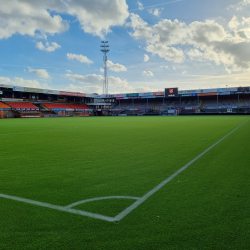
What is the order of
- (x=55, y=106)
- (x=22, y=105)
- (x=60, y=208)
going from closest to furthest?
(x=60, y=208)
(x=22, y=105)
(x=55, y=106)

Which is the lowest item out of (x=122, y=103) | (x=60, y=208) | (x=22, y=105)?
(x=60, y=208)

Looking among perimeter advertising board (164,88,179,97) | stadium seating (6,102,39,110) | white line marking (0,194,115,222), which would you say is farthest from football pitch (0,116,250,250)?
perimeter advertising board (164,88,179,97)

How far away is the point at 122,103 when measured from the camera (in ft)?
258

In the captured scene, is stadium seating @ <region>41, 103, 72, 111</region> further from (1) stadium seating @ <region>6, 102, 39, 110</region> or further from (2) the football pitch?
(2) the football pitch

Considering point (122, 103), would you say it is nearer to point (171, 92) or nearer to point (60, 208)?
point (171, 92)

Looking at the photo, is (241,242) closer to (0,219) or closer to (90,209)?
(90,209)

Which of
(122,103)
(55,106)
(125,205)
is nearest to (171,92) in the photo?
(122,103)

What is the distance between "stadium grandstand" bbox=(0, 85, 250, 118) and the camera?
2173 inches

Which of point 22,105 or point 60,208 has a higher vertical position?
point 22,105

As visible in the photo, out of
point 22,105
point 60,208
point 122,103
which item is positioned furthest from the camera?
point 122,103

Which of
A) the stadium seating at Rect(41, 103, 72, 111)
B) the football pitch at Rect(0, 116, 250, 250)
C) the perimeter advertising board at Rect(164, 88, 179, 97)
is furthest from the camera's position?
the stadium seating at Rect(41, 103, 72, 111)

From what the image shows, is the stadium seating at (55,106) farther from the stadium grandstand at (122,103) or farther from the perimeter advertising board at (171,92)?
the perimeter advertising board at (171,92)

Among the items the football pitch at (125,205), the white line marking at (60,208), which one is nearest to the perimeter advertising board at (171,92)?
the football pitch at (125,205)

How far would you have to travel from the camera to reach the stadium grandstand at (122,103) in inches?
2173
